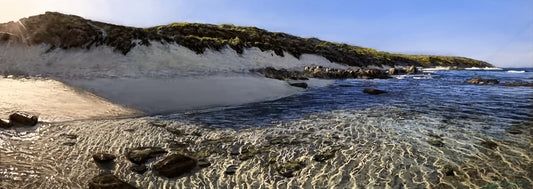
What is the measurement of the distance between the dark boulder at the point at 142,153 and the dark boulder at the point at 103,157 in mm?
404

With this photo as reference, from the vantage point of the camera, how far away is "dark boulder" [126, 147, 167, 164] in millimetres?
8109

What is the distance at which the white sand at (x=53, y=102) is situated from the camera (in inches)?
489

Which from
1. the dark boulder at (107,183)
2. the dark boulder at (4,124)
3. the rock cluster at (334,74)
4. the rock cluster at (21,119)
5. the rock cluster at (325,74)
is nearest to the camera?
the dark boulder at (107,183)

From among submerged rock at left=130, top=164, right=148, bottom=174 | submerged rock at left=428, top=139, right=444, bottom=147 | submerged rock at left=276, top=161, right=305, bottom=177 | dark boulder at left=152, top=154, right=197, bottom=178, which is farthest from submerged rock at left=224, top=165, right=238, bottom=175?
submerged rock at left=428, top=139, right=444, bottom=147

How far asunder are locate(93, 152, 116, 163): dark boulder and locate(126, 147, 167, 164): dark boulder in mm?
404

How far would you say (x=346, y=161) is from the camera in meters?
7.86

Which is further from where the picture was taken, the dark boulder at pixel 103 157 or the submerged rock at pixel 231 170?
the dark boulder at pixel 103 157

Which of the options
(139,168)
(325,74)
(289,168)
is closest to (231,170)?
(289,168)

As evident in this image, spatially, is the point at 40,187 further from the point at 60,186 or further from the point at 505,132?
the point at 505,132

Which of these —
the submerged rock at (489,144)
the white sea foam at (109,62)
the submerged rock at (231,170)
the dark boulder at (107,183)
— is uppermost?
the white sea foam at (109,62)

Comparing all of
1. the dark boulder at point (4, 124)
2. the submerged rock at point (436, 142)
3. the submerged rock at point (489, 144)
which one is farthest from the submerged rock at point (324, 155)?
the dark boulder at point (4, 124)

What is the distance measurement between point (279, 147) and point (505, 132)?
739cm

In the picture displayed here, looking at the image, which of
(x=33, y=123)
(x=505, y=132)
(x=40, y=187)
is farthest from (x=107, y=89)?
(x=505, y=132)

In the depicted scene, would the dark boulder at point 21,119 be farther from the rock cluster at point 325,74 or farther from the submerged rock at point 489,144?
the rock cluster at point 325,74
